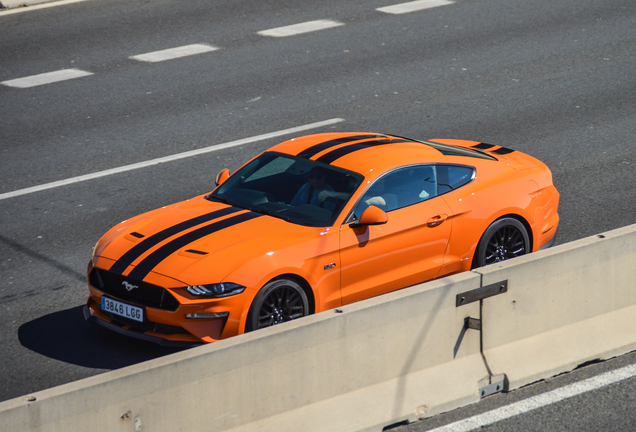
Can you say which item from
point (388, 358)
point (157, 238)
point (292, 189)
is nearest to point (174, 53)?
point (292, 189)

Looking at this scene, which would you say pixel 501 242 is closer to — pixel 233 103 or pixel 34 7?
pixel 233 103

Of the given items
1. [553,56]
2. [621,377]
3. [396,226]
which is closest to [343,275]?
[396,226]

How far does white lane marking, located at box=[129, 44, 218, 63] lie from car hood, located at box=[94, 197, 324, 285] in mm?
7741

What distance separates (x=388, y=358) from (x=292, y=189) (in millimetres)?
2244

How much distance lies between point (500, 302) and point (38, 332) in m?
3.86

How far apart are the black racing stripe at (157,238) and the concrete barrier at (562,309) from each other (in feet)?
7.92

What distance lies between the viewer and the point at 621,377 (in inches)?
241

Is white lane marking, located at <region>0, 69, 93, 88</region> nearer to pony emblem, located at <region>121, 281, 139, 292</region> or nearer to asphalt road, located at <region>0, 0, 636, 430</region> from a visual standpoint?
asphalt road, located at <region>0, 0, 636, 430</region>

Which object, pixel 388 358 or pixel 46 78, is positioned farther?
pixel 46 78

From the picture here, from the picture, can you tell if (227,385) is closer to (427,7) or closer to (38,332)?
(38,332)

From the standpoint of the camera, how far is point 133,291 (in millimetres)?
6367

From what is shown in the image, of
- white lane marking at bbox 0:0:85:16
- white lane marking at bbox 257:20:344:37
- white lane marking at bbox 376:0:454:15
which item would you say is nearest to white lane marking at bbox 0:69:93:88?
white lane marking at bbox 0:0:85:16

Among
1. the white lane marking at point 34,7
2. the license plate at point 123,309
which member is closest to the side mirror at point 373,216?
the license plate at point 123,309

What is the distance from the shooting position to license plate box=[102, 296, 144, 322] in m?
6.31
